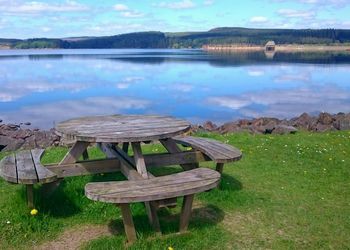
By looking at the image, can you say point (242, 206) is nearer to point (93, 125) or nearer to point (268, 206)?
point (268, 206)

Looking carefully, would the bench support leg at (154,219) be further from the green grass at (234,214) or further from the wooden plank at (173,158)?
the wooden plank at (173,158)

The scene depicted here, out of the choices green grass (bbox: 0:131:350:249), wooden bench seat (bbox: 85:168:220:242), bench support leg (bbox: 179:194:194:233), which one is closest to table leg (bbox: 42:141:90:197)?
green grass (bbox: 0:131:350:249)

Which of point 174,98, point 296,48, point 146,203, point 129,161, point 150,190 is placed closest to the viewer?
point 150,190

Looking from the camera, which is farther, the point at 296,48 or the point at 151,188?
the point at 296,48

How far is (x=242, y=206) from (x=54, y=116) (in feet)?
62.4

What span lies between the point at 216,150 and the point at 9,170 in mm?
3035

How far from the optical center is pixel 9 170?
18.6 ft

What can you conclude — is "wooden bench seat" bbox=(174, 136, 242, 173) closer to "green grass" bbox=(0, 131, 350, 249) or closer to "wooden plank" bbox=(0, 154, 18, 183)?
"green grass" bbox=(0, 131, 350, 249)

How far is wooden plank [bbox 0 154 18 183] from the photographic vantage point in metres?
5.31

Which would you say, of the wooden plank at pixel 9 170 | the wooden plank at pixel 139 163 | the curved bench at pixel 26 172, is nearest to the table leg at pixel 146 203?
the wooden plank at pixel 139 163

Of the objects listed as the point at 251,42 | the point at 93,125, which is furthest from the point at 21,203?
the point at 251,42

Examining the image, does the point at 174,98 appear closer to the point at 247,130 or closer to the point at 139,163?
the point at 247,130

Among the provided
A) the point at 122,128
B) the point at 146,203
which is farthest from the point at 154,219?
the point at 122,128

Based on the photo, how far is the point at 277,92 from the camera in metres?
34.9
